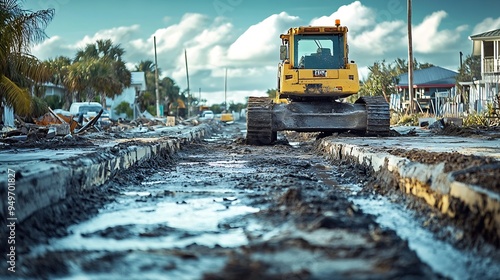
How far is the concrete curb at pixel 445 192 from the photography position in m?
4.27

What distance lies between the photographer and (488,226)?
4242mm

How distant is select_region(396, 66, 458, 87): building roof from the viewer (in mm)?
63781

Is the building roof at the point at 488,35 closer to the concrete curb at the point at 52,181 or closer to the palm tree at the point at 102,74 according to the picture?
the palm tree at the point at 102,74

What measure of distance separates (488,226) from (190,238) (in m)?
→ 1.99

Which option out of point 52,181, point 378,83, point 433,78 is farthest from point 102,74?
point 52,181

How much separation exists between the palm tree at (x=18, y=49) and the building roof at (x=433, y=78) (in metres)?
45.4

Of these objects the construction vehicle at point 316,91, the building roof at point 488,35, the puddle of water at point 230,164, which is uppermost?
the building roof at point 488,35

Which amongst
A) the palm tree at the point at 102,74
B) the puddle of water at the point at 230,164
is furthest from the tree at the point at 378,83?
the puddle of water at the point at 230,164

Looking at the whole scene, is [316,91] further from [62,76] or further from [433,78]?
[433,78]

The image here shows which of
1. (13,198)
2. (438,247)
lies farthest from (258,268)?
(13,198)

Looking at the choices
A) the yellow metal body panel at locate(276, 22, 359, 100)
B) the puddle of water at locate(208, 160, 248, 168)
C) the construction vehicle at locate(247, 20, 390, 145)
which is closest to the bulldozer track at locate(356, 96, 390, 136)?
the construction vehicle at locate(247, 20, 390, 145)

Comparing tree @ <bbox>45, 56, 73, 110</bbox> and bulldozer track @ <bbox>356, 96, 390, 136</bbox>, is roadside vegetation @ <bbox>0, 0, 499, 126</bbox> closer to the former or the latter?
tree @ <bbox>45, 56, 73, 110</bbox>

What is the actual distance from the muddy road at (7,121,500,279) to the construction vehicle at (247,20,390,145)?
1027 centimetres

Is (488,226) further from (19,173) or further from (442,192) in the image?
(19,173)
